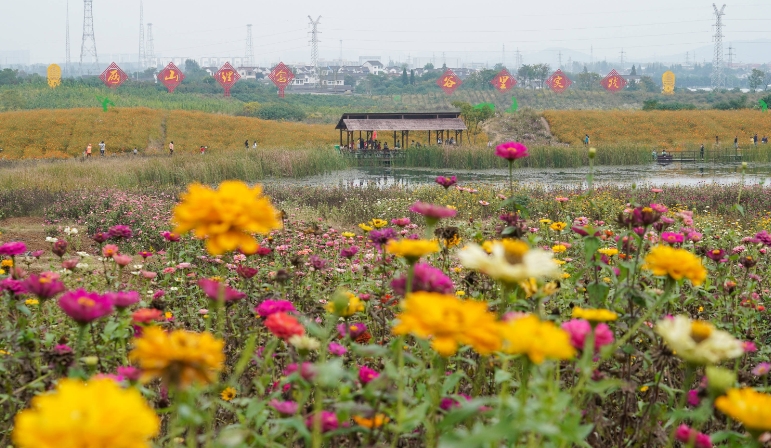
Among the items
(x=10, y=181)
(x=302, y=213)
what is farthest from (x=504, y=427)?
(x=10, y=181)

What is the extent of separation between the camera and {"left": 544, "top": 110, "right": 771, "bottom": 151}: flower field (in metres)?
31.2

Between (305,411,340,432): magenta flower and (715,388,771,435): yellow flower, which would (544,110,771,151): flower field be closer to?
(305,411,340,432): magenta flower

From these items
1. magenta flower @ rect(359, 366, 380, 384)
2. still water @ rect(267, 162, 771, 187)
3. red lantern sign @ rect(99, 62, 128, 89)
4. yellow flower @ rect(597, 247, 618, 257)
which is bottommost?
still water @ rect(267, 162, 771, 187)

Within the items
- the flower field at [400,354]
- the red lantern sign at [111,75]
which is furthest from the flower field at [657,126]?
the flower field at [400,354]

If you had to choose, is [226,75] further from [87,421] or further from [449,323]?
[87,421]

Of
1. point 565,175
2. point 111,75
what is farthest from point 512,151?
point 111,75

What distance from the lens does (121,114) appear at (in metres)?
31.2

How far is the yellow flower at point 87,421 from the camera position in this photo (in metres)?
0.70

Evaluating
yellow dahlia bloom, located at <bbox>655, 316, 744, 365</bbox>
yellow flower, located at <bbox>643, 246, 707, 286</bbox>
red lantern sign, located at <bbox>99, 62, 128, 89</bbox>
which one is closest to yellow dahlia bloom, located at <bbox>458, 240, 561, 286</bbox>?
yellow dahlia bloom, located at <bbox>655, 316, 744, 365</bbox>

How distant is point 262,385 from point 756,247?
388 centimetres

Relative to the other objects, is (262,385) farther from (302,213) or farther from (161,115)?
(161,115)

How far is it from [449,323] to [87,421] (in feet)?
1.46

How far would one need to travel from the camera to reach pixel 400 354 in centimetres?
119

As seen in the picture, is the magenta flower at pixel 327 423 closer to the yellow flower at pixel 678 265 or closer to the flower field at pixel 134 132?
the yellow flower at pixel 678 265
